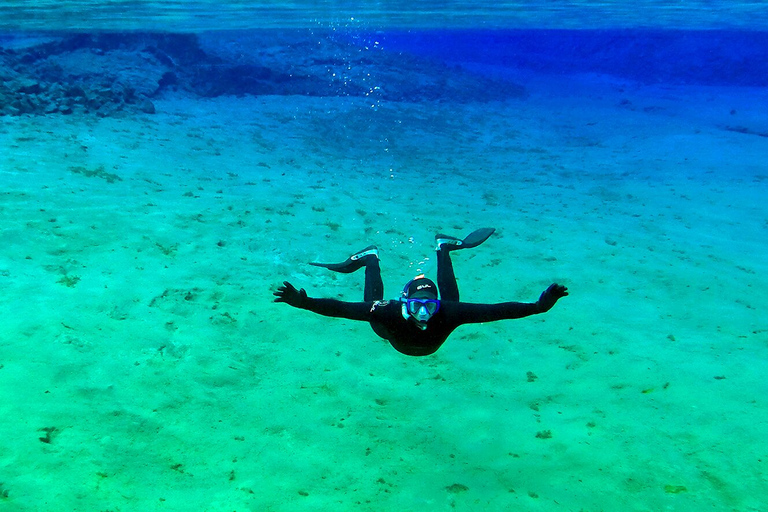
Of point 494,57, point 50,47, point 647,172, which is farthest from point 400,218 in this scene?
point 494,57

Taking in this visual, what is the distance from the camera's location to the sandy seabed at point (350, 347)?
369 cm

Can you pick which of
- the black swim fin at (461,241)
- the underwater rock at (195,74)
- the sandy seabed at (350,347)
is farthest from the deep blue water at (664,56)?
the black swim fin at (461,241)

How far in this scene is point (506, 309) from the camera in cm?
428

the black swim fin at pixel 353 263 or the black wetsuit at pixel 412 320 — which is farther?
the black swim fin at pixel 353 263

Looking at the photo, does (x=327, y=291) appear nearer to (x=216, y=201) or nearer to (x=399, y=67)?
(x=216, y=201)

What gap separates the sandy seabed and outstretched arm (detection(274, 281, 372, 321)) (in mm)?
990

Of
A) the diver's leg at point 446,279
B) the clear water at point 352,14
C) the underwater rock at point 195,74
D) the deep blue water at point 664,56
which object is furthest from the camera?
the deep blue water at point 664,56

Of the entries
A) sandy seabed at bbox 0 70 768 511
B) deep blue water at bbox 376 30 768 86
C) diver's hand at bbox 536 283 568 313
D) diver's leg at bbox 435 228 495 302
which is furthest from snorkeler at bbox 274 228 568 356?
deep blue water at bbox 376 30 768 86

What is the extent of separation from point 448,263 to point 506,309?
5.28ft

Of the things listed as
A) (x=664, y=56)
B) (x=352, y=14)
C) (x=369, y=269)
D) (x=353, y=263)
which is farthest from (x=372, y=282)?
(x=664, y=56)

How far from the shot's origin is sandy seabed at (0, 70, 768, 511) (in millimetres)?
3686

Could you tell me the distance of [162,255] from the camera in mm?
7285

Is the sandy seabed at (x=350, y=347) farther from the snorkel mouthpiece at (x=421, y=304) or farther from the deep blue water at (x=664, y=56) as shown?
the deep blue water at (x=664, y=56)

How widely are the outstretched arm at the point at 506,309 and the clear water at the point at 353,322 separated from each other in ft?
3.42
